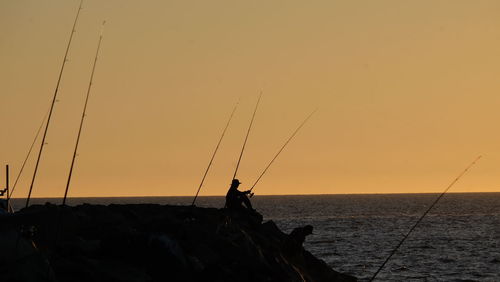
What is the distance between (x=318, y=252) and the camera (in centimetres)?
5422

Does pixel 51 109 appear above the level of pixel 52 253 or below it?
above

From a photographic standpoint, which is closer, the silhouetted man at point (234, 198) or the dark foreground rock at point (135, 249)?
the dark foreground rock at point (135, 249)

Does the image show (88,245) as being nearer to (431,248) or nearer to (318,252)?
(318,252)

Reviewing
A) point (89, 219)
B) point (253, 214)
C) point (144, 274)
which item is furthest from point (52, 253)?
point (253, 214)

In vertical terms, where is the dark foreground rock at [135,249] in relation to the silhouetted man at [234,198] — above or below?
below

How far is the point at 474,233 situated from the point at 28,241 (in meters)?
67.3

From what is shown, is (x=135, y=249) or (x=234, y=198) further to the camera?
(x=234, y=198)

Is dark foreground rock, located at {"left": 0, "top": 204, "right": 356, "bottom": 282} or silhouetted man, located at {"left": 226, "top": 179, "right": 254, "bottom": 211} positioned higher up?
silhouetted man, located at {"left": 226, "top": 179, "right": 254, "bottom": 211}

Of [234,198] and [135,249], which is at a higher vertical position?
[234,198]

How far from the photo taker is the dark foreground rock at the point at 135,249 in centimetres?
1358

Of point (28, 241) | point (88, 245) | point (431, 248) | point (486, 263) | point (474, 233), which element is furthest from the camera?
point (474, 233)

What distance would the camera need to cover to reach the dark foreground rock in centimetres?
1358

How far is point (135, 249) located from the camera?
48.7 ft

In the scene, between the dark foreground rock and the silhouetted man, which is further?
the silhouetted man
